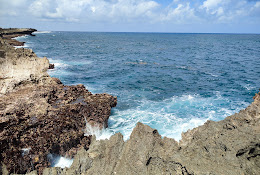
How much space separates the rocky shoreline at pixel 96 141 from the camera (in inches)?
323

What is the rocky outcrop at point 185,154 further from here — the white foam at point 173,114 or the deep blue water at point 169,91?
the deep blue water at point 169,91

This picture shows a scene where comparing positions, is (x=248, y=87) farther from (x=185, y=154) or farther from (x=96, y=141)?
(x=96, y=141)

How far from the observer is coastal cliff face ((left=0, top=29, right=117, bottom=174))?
494 inches

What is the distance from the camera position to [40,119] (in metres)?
14.8

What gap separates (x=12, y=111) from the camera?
48.5 ft

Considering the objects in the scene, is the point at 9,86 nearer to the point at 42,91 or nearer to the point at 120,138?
the point at 42,91

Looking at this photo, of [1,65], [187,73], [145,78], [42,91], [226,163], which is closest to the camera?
[226,163]

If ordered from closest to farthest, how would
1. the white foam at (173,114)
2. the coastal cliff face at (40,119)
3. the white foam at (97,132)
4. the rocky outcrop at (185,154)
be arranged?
the rocky outcrop at (185,154) < the coastal cliff face at (40,119) < the white foam at (97,132) < the white foam at (173,114)

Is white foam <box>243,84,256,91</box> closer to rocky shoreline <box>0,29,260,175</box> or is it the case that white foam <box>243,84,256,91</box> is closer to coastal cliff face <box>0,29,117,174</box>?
rocky shoreline <box>0,29,260,175</box>

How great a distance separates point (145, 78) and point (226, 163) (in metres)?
29.5

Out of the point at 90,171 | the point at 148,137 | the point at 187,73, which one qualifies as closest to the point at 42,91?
the point at 90,171

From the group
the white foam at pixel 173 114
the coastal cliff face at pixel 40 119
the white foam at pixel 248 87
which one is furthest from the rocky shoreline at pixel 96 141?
the white foam at pixel 248 87

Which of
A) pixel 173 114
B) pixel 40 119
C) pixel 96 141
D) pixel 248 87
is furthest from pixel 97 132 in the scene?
pixel 248 87

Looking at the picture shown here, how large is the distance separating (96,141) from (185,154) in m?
6.37
